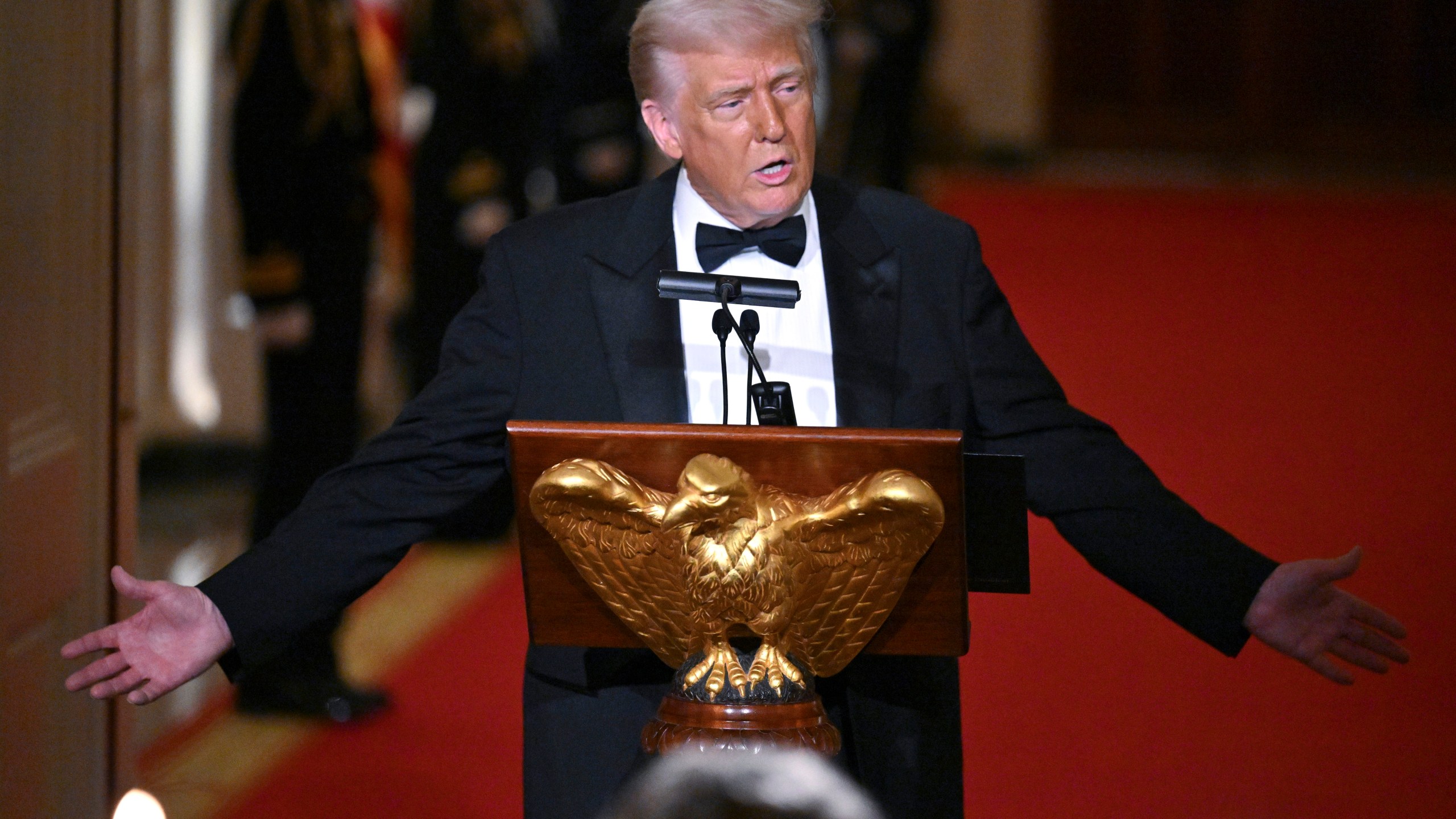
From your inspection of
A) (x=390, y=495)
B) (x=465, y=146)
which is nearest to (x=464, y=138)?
(x=465, y=146)

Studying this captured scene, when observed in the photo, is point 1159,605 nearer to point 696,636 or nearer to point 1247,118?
point 696,636

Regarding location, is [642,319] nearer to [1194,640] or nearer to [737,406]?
[737,406]

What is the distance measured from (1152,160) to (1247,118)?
1006mm

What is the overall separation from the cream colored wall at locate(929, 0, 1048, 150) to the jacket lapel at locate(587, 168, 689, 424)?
14379 millimetres

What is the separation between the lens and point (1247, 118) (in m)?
16.4

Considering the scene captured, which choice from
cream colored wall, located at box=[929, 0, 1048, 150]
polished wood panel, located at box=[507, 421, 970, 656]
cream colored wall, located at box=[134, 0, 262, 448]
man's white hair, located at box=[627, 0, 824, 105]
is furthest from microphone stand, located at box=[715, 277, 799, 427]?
cream colored wall, located at box=[929, 0, 1048, 150]

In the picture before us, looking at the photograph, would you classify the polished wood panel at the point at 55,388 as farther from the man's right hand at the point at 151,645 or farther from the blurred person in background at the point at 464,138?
the blurred person in background at the point at 464,138

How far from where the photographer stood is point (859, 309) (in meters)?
2.17

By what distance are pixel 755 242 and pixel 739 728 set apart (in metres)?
0.71

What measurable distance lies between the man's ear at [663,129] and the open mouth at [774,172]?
0.47 ft

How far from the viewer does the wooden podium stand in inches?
65.2

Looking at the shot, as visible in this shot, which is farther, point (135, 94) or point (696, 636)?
point (135, 94)

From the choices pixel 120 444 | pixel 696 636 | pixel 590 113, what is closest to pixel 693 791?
pixel 696 636

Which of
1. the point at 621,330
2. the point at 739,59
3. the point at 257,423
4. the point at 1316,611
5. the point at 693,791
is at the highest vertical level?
the point at 739,59
